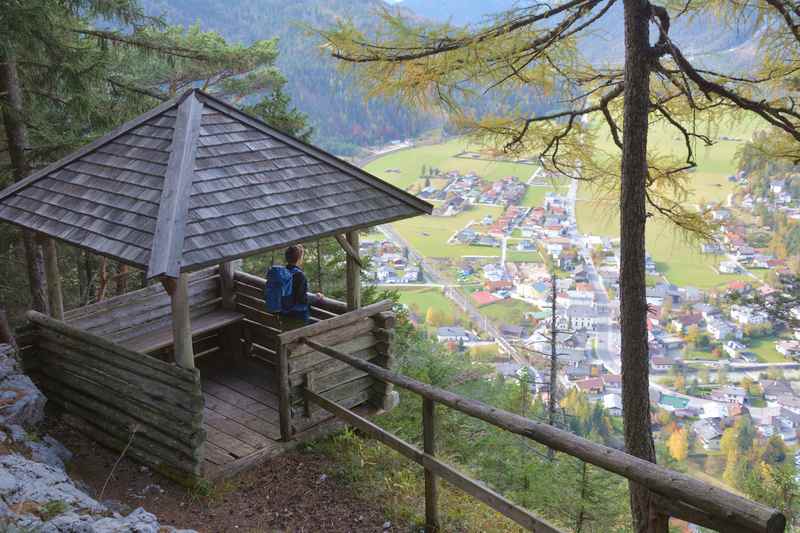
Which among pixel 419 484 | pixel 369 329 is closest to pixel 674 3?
pixel 369 329

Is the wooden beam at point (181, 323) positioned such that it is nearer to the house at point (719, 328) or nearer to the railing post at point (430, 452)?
the railing post at point (430, 452)

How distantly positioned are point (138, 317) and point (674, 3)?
6413mm

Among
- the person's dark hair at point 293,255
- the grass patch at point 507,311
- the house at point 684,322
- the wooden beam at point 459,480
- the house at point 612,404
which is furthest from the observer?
the grass patch at point 507,311

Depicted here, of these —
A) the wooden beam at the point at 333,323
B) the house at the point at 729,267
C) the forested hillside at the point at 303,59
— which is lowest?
the house at the point at 729,267

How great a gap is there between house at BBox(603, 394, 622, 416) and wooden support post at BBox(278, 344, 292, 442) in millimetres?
16770

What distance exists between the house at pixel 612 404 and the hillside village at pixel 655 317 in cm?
7

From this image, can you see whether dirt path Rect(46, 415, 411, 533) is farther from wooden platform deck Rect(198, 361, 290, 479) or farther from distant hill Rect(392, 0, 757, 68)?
distant hill Rect(392, 0, 757, 68)

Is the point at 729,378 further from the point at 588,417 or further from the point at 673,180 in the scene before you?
the point at 673,180

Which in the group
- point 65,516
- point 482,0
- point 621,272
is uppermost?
point 482,0

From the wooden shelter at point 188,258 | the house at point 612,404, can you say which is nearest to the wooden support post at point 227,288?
the wooden shelter at point 188,258

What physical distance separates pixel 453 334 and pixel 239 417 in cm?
2381

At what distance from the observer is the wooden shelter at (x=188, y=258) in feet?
18.5

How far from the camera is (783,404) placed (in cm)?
2505

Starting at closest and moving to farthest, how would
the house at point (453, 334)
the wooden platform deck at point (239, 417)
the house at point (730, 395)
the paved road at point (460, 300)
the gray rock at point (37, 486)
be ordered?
the gray rock at point (37, 486) → the wooden platform deck at point (239, 417) → the house at point (730, 395) → the house at point (453, 334) → the paved road at point (460, 300)
